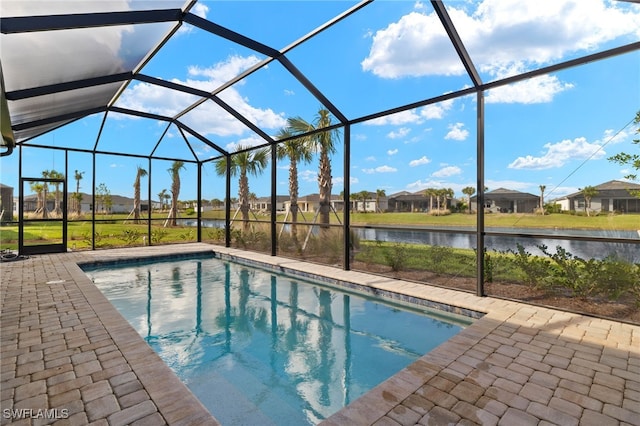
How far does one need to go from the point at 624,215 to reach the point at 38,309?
8.08m

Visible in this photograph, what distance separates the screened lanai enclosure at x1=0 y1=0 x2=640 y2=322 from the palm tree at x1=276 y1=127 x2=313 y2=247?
1.26 ft

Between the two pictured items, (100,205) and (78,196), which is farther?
(78,196)

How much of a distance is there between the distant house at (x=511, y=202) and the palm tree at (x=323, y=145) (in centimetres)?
432

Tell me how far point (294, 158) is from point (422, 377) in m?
8.64

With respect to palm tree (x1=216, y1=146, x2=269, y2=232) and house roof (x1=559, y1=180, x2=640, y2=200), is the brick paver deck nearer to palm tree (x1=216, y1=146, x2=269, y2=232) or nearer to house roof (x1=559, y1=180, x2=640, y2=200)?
house roof (x1=559, y1=180, x2=640, y2=200)

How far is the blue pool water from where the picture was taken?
2932mm

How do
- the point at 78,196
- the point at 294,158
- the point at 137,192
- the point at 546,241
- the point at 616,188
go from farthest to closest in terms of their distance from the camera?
the point at 137,192
the point at 78,196
the point at 294,158
the point at 546,241
the point at 616,188

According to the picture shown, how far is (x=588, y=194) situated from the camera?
16.0 ft

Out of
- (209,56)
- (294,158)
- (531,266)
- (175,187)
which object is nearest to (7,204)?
(175,187)

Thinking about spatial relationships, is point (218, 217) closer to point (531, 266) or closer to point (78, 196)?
point (78, 196)

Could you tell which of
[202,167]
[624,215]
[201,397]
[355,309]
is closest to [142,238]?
[202,167]

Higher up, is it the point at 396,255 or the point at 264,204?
the point at 264,204

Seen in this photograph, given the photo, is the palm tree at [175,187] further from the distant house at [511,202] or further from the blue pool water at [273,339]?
the distant house at [511,202]

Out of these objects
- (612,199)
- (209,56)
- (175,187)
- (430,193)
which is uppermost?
(209,56)
